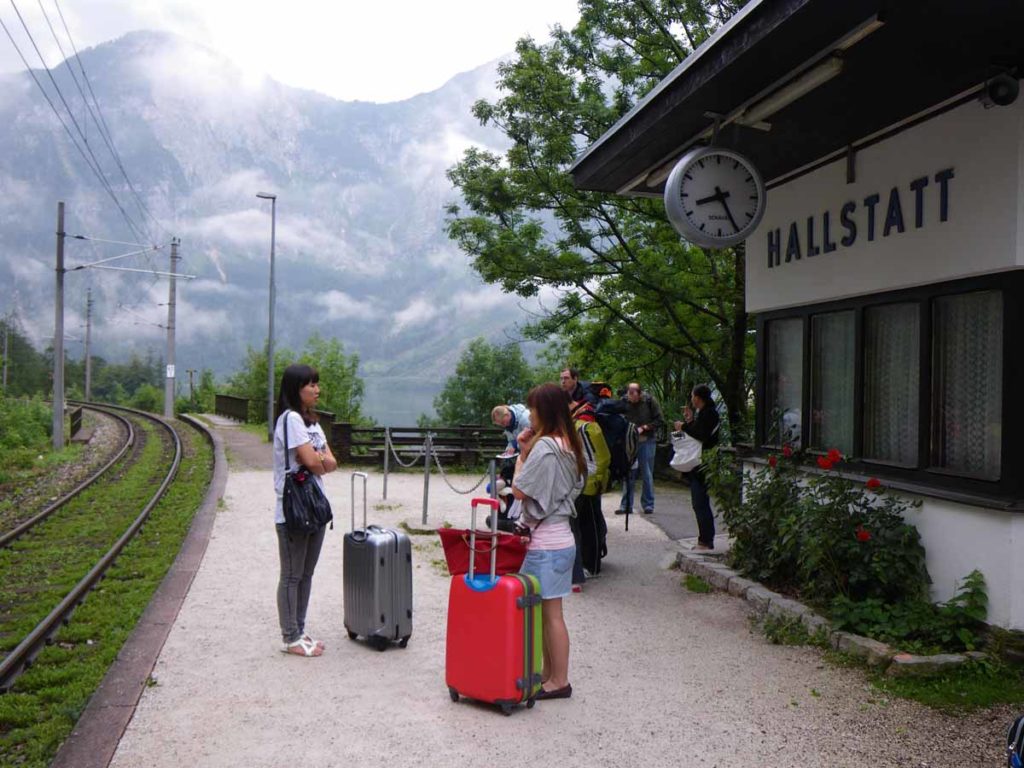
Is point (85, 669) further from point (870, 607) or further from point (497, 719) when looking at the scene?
point (870, 607)

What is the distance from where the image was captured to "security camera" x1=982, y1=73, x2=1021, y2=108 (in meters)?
5.48

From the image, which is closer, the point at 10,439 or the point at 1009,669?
the point at 1009,669

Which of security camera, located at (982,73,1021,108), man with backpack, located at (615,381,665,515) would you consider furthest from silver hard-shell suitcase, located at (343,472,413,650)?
man with backpack, located at (615,381,665,515)

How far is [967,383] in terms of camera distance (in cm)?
614

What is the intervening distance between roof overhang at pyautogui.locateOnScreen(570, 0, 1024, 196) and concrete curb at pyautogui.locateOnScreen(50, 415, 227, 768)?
5225 mm

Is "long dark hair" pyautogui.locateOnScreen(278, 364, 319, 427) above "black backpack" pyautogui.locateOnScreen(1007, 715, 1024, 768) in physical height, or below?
above

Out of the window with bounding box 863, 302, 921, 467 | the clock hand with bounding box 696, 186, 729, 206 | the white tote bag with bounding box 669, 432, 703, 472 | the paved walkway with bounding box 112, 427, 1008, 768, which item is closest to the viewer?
the paved walkway with bounding box 112, 427, 1008, 768

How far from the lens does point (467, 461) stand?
2058 cm

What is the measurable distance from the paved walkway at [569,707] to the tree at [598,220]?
926 centimetres

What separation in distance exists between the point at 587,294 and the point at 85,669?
1262 centimetres

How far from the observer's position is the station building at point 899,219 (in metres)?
5.46

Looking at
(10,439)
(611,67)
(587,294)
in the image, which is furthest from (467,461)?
(10,439)

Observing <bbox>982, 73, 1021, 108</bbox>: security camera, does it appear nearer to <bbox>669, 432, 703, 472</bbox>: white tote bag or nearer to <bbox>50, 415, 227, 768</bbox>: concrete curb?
<bbox>669, 432, 703, 472</bbox>: white tote bag

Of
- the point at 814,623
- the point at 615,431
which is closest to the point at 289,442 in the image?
the point at 615,431
